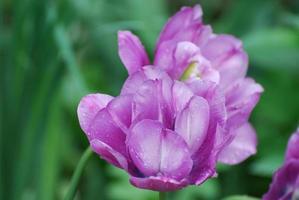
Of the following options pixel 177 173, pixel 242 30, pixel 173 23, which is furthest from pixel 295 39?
pixel 177 173

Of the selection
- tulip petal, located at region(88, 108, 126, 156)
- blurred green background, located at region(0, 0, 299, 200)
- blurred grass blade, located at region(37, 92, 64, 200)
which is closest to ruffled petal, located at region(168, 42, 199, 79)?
tulip petal, located at region(88, 108, 126, 156)

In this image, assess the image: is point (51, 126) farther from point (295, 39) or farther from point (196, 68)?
point (196, 68)

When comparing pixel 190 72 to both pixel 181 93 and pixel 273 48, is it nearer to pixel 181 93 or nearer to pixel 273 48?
pixel 181 93

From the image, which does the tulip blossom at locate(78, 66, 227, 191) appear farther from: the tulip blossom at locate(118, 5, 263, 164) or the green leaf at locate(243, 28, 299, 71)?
the green leaf at locate(243, 28, 299, 71)

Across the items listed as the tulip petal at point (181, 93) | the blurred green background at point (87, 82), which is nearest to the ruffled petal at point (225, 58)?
the tulip petal at point (181, 93)

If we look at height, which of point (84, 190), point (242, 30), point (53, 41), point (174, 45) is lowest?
point (84, 190)
